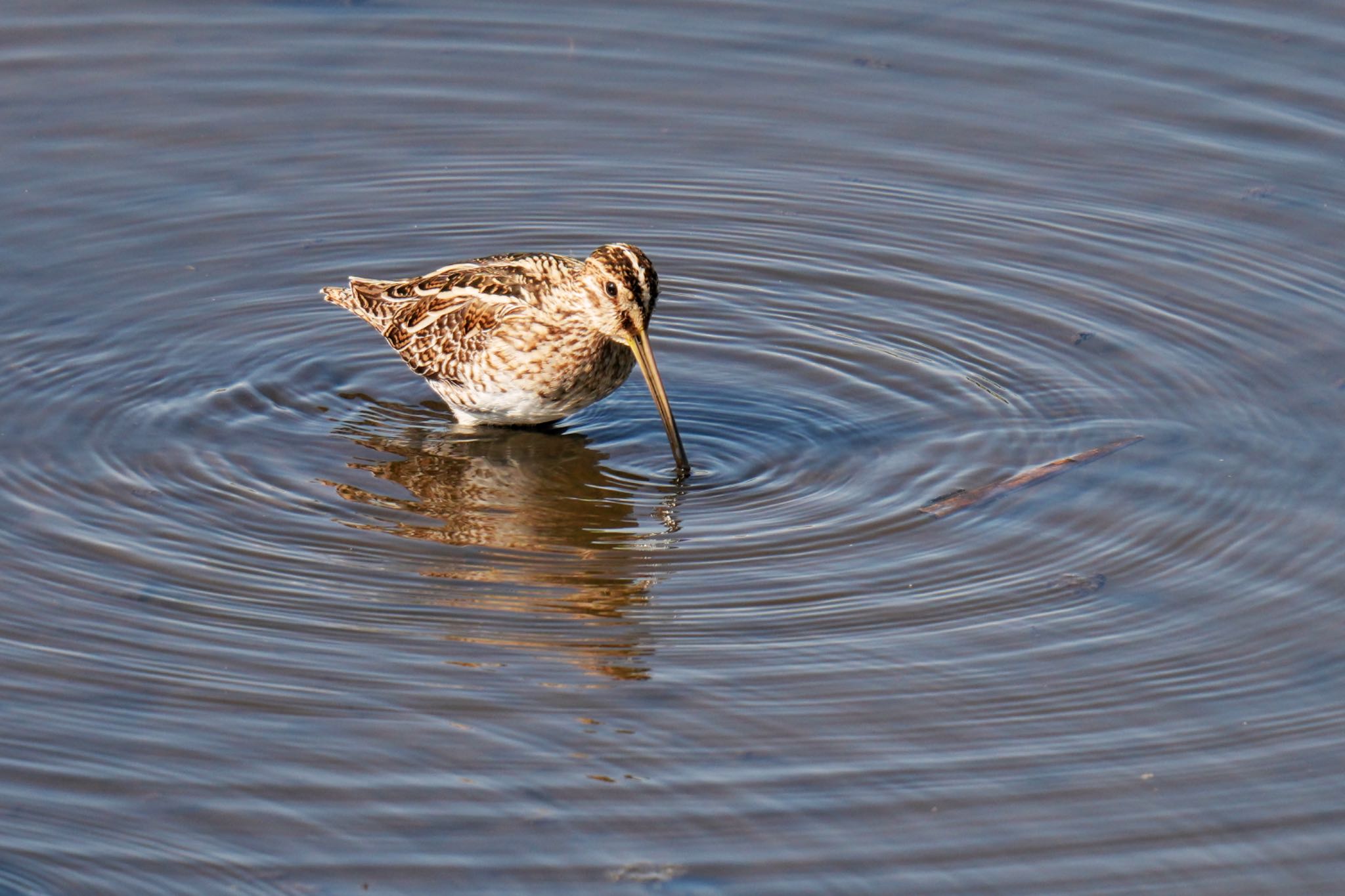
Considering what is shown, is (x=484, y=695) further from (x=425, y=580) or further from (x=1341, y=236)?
(x=1341, y=236)

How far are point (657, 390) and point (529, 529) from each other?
43.2 inches

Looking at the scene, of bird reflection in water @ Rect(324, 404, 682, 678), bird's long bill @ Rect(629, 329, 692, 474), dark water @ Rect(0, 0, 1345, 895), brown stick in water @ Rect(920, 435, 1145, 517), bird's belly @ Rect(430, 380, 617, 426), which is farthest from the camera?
bird's belly @ Rect(430, 380, 617, 426)

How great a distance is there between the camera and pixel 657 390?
31.9 ft

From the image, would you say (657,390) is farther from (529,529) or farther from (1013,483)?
(1013,483)

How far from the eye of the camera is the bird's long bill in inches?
380

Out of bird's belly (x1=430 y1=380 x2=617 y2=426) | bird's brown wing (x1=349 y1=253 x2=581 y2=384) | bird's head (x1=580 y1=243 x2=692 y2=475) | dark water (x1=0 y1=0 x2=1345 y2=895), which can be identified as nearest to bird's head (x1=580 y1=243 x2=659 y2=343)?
bird's head (x1=580 y1=243 x2=692 y2=475)

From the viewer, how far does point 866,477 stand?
9438 mm

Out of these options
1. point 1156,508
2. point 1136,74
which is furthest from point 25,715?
point 1136,74

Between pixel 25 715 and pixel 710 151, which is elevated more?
pixel 710 151

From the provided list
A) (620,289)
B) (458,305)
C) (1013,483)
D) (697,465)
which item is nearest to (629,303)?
(620,289)

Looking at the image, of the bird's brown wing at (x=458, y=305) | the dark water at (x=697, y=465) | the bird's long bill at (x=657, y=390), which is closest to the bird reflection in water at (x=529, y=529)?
the dark water at (x=697, y=465)

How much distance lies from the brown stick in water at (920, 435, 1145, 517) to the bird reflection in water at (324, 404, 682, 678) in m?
→ 1.26

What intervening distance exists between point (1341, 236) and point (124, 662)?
793 cm

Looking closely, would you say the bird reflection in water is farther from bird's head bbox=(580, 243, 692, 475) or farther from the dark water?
bird's head bbox=(580, 243, 692, 475)
